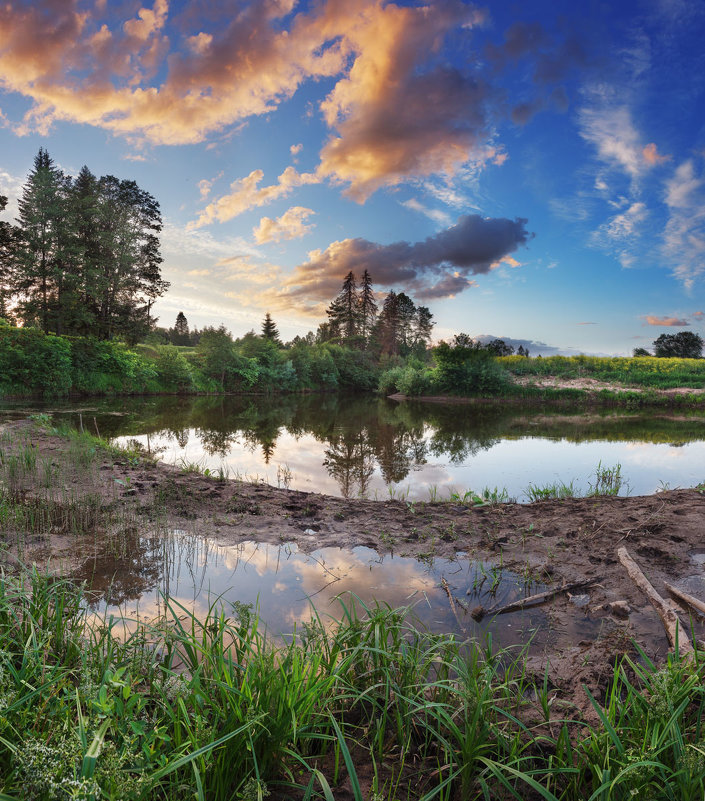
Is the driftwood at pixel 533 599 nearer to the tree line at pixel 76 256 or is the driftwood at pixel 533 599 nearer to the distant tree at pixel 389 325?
the tree line at pixel 76 256

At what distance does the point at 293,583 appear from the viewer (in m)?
3.78

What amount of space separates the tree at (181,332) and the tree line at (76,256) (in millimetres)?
41880

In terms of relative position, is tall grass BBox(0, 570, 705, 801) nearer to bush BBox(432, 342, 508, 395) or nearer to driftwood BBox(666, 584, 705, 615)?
driftwood BBox(666, 584, 705, 615)

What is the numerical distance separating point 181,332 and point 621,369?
73520mm

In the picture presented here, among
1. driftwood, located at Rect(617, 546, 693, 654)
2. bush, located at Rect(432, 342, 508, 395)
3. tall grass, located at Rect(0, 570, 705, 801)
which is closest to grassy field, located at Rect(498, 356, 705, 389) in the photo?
bush, located at Rect(432, 342, 508, 395)

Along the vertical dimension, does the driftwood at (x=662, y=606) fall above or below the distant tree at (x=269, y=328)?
below

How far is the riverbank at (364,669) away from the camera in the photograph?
149 centimetres

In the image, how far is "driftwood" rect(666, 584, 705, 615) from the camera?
292 centimetres

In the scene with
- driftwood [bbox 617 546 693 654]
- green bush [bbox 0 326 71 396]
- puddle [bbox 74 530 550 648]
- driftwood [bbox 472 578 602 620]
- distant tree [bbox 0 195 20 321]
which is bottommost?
puddle [bbox 74 530 550 648]

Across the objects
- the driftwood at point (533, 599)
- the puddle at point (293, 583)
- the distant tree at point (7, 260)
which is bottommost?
the puddle at point (293, 583)

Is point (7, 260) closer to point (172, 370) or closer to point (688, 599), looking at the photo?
point (172, 370)

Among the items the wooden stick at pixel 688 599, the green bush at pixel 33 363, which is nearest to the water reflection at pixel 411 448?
the wooden stick at pixel 688 599

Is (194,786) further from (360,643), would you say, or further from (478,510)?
(478,510)

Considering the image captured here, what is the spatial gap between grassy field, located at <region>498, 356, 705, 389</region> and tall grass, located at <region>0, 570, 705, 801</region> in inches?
1440
